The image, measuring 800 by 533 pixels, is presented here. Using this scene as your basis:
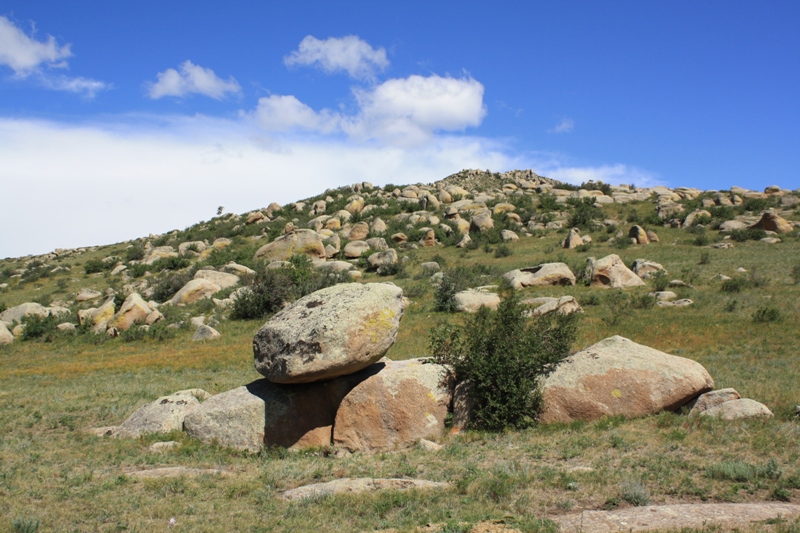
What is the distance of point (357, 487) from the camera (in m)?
8.00

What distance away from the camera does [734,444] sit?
902cm

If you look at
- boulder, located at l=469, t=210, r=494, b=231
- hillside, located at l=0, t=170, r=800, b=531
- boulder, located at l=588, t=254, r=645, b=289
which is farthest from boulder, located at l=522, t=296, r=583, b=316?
boulder, located at l=469, t=210, r=494, b=231

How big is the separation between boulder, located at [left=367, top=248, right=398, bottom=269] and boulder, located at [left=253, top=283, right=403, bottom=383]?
82.2 feet

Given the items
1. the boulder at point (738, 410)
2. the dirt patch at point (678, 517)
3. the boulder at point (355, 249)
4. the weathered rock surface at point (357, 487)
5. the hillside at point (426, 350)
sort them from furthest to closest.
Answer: the boulder at point (355, 249) → the boulder at point (738, 410) → the weathered rock surface at point (357, 487) → the hillside at point (426, 350) → the dirt patch at point (678, 517)

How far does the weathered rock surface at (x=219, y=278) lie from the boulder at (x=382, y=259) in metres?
9.08

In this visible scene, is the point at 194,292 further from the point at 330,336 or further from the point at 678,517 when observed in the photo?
the point at 678,517

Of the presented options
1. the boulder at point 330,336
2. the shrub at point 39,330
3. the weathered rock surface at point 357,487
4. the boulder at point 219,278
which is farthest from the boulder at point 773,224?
the shrub at point 39,330

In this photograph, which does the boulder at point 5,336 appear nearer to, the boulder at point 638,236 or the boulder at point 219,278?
the boulder at point 219,278

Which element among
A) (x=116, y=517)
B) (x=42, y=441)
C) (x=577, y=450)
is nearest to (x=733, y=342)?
(x=577, y=450)

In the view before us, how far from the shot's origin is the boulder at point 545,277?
27.3m

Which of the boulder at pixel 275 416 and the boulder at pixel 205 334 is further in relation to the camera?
the boulder at pixel 205 334

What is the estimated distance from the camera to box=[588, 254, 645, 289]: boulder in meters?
26.6

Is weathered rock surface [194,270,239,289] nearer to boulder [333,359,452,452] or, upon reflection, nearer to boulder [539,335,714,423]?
boulder [333,359,452,452]

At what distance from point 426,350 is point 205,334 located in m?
10.9
